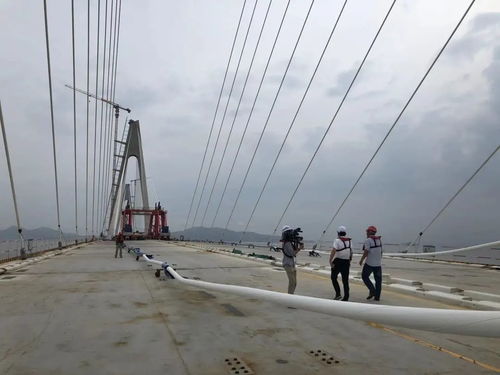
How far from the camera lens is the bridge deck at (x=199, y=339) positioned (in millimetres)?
4387

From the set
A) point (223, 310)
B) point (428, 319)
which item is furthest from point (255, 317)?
point (428, 319)

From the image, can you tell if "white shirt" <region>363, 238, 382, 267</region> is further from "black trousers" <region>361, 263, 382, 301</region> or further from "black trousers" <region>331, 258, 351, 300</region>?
"black trousers" <region>331, 258, 351, 300</region>

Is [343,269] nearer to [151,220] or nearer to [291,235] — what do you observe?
[291,235]

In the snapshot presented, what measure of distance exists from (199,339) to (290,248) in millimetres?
3318

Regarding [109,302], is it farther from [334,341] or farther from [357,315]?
[357,315]

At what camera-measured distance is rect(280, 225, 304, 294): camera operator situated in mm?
8250

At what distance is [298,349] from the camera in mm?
4973

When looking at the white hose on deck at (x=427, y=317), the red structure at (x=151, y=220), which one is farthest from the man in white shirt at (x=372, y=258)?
the red structure at (x=151, y=220)

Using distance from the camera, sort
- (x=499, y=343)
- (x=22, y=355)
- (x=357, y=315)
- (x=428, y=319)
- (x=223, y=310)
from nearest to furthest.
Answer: (x=428, y=319) → (x=357, y=315) → (x=22, y=355) → (x=499, y=343) → (x=223, y=310)

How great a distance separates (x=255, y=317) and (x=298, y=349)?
74.7 inches

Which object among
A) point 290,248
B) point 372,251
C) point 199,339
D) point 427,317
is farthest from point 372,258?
point 427,317

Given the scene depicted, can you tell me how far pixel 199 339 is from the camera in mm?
5438

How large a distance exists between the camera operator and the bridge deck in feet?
2.58

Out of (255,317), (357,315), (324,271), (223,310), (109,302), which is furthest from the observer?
(324,271)
